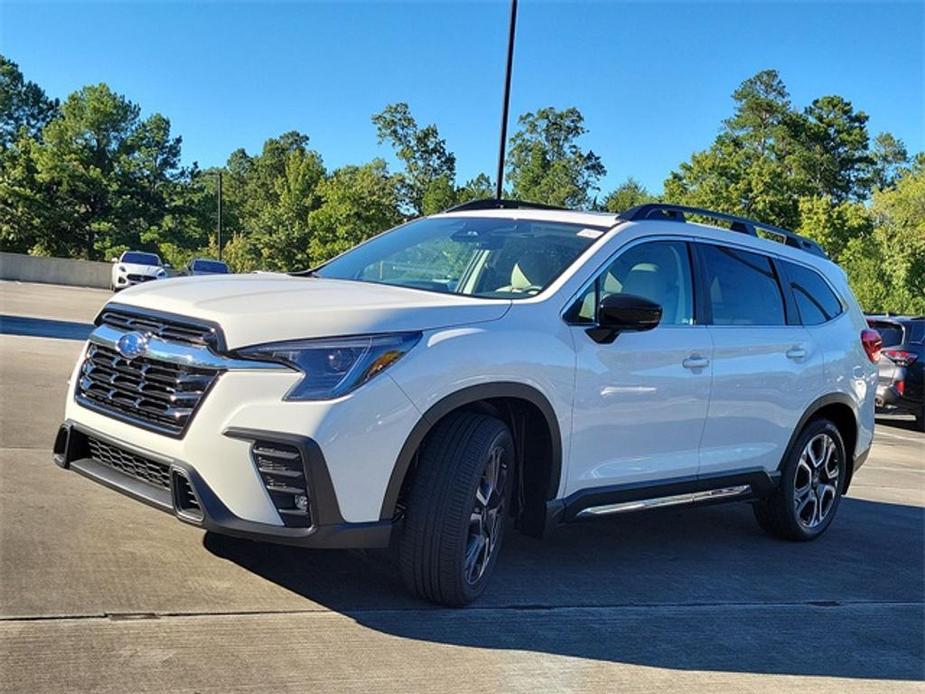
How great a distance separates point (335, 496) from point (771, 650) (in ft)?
6.64

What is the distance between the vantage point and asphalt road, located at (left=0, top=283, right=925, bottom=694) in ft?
10.9

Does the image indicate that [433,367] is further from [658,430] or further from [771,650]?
[771,650]

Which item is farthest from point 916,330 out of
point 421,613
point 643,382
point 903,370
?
point 421,613

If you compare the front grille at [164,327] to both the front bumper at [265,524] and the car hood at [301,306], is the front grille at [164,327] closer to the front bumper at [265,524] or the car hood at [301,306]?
the car hood at [301,306]

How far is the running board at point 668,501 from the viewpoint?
4.55 metres

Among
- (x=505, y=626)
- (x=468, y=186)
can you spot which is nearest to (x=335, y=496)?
(x=505, y=626)

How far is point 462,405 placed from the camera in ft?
12.9

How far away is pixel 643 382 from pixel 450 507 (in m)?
1.32

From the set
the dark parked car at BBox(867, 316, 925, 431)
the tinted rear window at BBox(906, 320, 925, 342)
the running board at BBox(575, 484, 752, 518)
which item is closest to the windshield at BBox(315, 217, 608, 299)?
the running board at BBox(575, 484, 752, 518)

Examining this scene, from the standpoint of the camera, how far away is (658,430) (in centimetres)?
473

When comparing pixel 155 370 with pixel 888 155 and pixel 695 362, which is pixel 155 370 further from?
pixel 888 155

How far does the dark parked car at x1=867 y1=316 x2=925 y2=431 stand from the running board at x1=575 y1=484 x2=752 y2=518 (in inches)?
360

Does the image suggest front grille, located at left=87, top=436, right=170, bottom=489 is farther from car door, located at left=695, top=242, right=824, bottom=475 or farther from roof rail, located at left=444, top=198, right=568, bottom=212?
car door, located at left=695, top=242, right=824, bottom=475

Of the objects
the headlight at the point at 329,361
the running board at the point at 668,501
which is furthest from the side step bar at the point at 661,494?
the headlight at the point at 329,361
